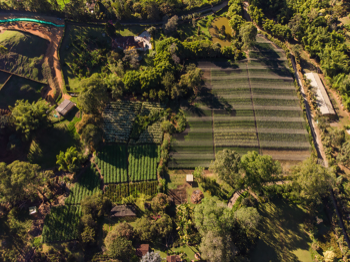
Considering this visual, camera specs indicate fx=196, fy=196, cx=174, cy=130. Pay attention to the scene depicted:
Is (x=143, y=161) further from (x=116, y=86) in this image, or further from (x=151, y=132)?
(x=116, y=86)

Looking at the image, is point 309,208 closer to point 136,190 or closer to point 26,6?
point 136,190

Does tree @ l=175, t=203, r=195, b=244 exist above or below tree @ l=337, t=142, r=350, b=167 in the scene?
below

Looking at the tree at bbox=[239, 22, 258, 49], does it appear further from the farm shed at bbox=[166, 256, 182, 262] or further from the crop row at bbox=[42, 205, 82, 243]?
the crop row at bbox=[42, 205, 82, 243]

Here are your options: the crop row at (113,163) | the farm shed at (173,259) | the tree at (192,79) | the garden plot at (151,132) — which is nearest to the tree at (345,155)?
the tree at (192,79)

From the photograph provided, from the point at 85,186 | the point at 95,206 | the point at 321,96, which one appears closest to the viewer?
the point at 95,206

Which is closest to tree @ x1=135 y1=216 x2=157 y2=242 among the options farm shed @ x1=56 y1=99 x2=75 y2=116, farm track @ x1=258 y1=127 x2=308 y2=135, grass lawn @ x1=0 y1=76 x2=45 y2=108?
farm track @ x1=258 y1=127 x2=308 y2=135

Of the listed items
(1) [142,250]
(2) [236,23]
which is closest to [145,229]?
(1) [142,250]

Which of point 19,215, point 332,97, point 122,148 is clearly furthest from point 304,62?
point 19,215
